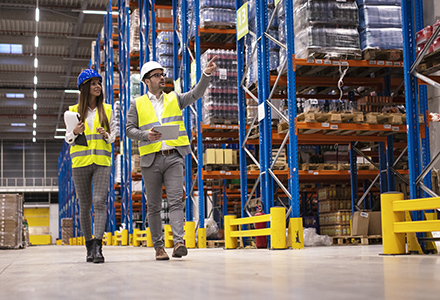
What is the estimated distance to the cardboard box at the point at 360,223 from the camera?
9.24m

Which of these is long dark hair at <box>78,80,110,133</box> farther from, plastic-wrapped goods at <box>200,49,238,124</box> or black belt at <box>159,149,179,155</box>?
plastic-wrapped goods at <box>200,49,238,124</box>

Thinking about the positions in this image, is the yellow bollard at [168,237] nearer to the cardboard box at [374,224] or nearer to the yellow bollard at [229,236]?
the yellow bollard at [229,236]

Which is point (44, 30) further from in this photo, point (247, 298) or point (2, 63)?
point (247, 298)

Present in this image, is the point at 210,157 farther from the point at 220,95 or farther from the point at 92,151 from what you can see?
the point at 92,151

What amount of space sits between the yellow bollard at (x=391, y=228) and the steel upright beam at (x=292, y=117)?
2024 millimetres

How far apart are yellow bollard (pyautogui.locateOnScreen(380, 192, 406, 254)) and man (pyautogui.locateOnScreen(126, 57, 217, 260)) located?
71.8 inches

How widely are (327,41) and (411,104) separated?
2658 millimetres

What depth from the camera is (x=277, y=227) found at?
7.21 metres

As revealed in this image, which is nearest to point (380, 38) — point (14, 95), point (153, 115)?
point (153, 115)

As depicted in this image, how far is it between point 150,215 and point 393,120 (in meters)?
4.46

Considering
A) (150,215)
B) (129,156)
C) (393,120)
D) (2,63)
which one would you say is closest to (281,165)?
(393,120)

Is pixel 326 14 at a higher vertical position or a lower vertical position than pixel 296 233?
higher

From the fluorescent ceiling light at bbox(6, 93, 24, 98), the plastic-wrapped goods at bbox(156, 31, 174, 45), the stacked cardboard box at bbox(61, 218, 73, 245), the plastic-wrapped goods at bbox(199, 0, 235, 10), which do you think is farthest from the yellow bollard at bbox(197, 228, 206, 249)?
the fluorescent ceiling light at bbox(6, 93, 24, 98)

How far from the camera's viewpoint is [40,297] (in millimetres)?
2691
